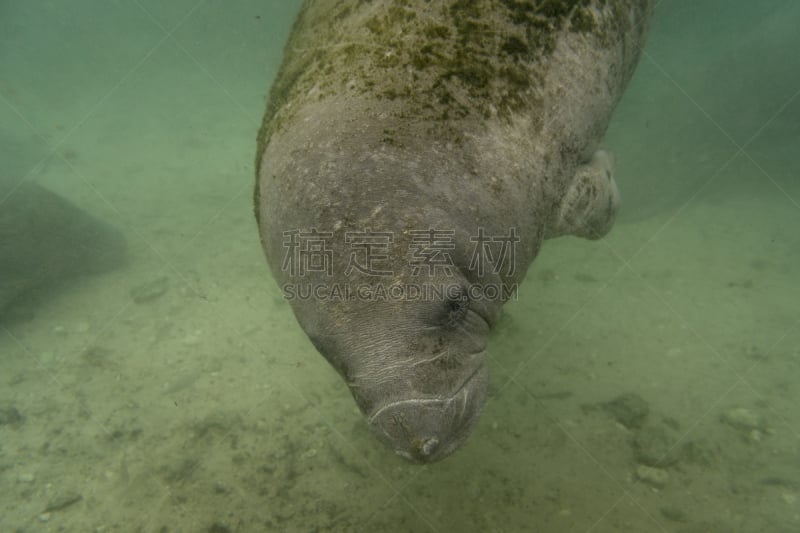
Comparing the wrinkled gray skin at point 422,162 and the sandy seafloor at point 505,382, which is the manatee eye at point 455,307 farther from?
the sandy seafloor at point 505,382

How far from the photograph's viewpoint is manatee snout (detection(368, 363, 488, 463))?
2.48 m

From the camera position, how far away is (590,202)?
4.13 meters

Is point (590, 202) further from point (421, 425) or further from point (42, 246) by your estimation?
point (42, 246)

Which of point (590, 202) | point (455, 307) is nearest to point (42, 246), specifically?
point (455, 307)

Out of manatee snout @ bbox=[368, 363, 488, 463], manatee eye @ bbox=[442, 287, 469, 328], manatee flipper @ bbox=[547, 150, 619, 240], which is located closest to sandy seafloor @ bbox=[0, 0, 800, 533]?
manatee snout @ bbox=[368, 363, 488, 463]

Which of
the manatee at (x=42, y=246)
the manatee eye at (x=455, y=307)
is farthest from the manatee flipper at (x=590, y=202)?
the manatee at (x=42, y=246)

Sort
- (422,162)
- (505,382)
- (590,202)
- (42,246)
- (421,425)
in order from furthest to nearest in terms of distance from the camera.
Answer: (42,246), (505,382), (590,202), (422,162), (421,425)

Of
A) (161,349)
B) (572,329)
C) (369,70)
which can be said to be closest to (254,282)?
(161,349)

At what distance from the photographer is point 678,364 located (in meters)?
5.92

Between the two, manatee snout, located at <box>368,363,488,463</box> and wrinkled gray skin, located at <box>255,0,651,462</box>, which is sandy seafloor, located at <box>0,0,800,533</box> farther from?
wrinkled gray skin, located at <box>255,0,651,462</box>

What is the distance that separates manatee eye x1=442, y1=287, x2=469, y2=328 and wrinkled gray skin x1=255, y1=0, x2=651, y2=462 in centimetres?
1

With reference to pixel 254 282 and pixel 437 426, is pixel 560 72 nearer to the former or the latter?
pixel 437 426

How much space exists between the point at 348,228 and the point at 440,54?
4.53ft

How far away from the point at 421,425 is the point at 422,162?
1.48 metres
